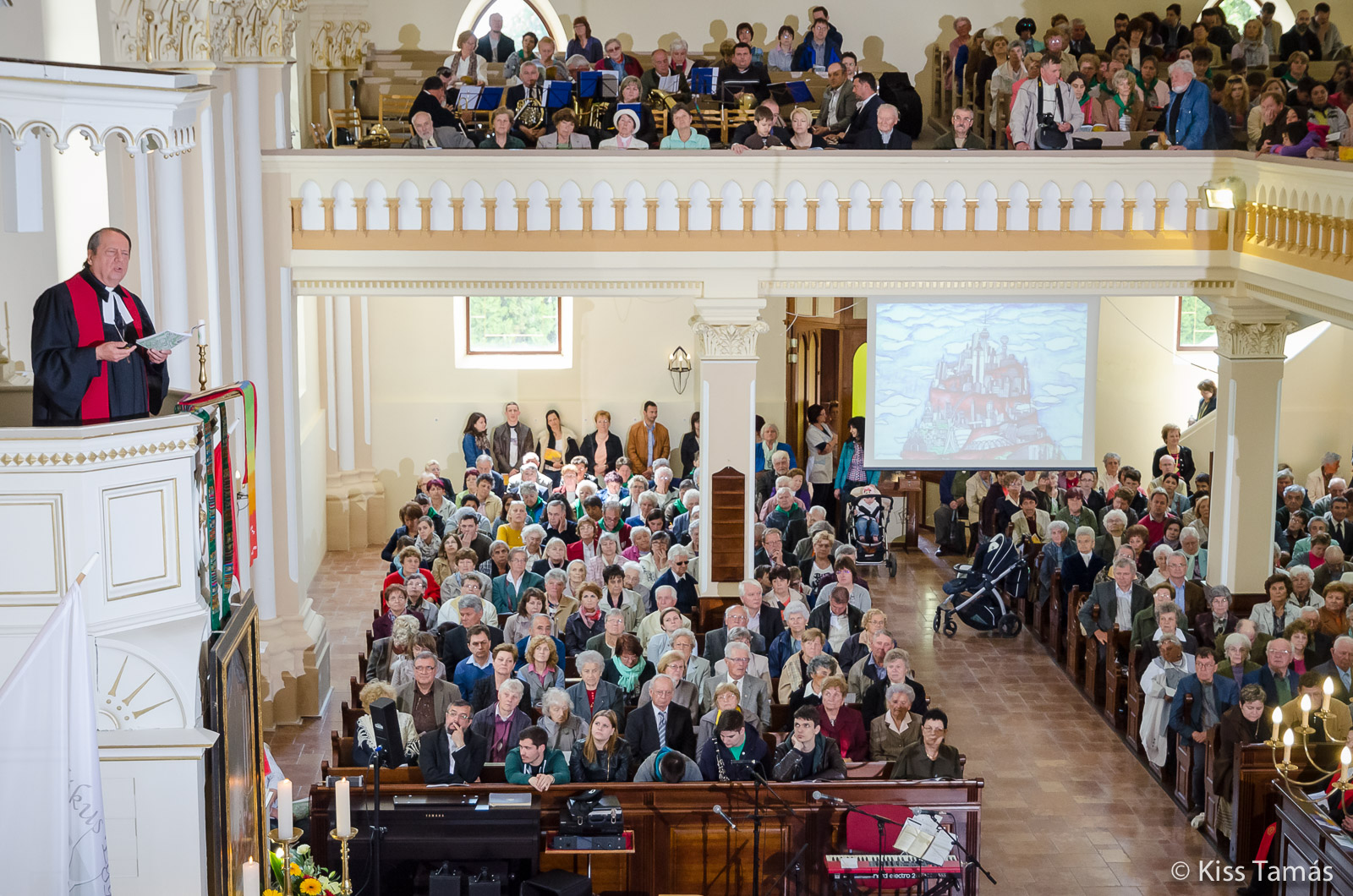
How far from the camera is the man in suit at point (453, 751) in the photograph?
922 centimetres

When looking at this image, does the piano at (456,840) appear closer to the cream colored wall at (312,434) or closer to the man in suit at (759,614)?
the man in suit at (759,614)

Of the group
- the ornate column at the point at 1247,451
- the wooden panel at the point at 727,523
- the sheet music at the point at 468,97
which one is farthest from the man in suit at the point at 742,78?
the ornate column at the point at 1247,451

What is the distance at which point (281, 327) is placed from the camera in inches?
511

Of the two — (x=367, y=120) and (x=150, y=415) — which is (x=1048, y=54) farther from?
(x=150, y=415)

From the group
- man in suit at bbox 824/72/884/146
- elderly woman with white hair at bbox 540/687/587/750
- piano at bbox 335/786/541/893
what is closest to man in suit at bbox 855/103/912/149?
Result: man in suit at bbox 824/72/884/146

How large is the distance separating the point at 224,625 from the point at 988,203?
8.55 meters

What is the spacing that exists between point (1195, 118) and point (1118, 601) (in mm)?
4281

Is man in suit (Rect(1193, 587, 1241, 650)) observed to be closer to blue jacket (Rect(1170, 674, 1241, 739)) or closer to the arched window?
blue jacket (Rect(1170, 674, 1241, 739))

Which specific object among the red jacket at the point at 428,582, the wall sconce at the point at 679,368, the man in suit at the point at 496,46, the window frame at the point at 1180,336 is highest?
the man in suit at the point at 496,46

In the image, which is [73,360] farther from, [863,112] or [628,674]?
[863,112]

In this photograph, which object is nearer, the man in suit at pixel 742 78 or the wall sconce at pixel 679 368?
the man in suit at pixel 742 78

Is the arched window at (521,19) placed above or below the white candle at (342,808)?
above

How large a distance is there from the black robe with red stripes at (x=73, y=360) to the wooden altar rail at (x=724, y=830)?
3776mm

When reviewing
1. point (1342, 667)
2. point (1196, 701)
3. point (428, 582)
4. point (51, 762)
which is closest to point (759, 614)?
point (428, 582)
